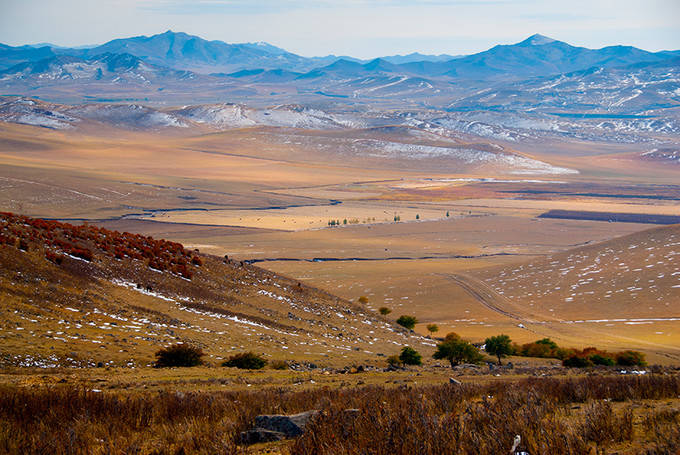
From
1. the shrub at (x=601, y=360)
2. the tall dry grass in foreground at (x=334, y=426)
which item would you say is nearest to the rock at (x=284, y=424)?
the tall dry grass in foreground at (x=334, y=426)

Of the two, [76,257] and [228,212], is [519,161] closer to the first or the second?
[228,212]

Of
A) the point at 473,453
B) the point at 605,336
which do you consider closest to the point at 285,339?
the point at 473,453

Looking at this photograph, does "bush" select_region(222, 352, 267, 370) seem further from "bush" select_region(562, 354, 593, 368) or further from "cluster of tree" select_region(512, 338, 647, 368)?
"cluster of tree" select_region(512, 338, 647, 368)

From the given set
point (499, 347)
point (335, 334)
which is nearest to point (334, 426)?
point (335, 334)

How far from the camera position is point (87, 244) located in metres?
23.5

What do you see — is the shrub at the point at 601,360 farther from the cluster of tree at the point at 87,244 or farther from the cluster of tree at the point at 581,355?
the cluster of tree at the point at 87,244

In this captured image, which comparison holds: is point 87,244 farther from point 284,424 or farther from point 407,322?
point 284,424

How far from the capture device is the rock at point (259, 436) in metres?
6.05

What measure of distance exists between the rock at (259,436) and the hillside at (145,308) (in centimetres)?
809

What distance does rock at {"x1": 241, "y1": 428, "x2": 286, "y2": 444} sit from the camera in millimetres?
6055

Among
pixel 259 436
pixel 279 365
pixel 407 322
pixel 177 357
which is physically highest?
pixel 259 436

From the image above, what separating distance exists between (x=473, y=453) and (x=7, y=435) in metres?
4.08

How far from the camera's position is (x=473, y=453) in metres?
4.94

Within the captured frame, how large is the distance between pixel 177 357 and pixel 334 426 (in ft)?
31.8
